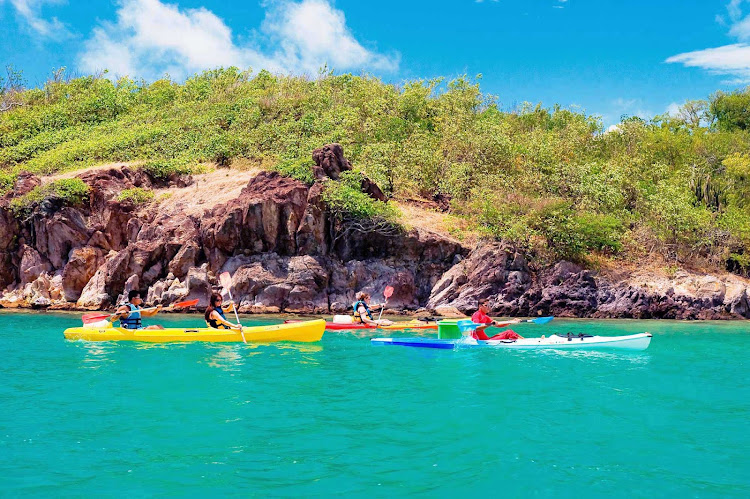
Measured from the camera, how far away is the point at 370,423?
28.9ft

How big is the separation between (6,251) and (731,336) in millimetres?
28354

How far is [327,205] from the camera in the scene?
85.2 ft

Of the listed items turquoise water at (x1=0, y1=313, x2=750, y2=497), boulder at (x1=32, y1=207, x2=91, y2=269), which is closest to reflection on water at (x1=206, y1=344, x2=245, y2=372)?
turquoise water at (x1=0, y1=313, x2=750, y2=497)

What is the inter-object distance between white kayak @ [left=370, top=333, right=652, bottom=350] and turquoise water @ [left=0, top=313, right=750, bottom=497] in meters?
0.39

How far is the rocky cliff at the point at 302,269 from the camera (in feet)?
80.1

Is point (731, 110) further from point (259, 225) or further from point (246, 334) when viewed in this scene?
point (246, 334)

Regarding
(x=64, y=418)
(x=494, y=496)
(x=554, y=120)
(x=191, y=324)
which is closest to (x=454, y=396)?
(x=494, y=496)

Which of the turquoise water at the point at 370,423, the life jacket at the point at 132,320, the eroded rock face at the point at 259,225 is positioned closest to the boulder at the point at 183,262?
the eroded rock face at the point at 259,225

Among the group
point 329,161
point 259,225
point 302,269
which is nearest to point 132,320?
point 302,269

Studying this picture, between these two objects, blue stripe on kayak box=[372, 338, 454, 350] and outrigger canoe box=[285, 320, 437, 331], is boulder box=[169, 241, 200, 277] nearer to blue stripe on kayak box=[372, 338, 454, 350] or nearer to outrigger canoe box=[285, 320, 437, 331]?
outrigger canoe box=[285, 320, 437, 331]

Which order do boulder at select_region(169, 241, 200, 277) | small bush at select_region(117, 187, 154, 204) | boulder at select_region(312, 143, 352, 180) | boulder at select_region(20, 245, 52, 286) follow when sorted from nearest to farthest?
1. boulder at select_region(169, 241, 200, 277)
2. boulder at select_region(312, 143, 352, 180)
3. boulder at select_region(20, 245, 52, 286)
4. small bush at select_region(117, 187, 154, 204)

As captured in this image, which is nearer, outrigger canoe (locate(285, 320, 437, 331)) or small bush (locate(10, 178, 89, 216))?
outrigger canoe (locate(285, 320, 437, 331))

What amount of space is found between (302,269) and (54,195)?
11.9 m

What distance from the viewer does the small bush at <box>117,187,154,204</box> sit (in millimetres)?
28547
